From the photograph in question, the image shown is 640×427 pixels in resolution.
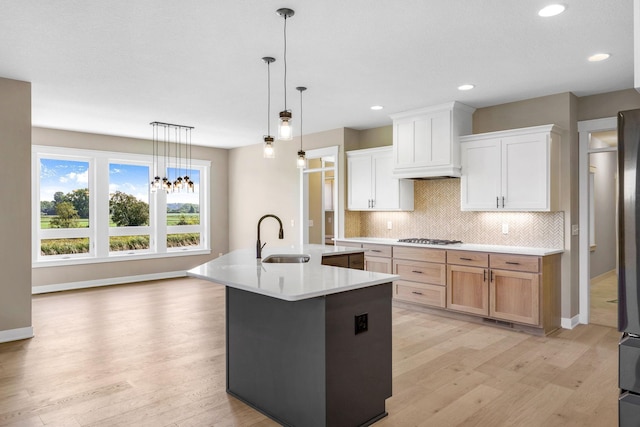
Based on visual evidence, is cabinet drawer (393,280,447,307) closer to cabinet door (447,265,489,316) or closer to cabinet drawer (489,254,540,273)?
cabinet door (447,265,489,316)

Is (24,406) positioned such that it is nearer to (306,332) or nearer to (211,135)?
(306,332)

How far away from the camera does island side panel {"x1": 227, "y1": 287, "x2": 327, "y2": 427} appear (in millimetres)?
2301

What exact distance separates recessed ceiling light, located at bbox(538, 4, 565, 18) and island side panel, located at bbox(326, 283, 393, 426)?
2086 millimetres

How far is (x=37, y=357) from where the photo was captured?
12.0 feet

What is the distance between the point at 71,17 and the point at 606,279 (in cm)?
859

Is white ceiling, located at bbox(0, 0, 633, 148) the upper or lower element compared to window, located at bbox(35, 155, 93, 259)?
upper

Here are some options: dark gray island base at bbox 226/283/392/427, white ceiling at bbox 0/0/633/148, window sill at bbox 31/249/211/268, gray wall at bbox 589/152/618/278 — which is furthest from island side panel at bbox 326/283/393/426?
gray wall at bbox 589/152/618/278

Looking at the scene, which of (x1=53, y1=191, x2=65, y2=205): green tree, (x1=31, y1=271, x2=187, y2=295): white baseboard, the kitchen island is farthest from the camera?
(x1=53, y1=191, x2=65, y2=205): green tree

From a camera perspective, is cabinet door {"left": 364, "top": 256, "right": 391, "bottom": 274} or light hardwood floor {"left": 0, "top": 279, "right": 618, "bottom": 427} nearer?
light hardwood floor {"left": 0, "top": 279, "right": 618, "bottom": 427}

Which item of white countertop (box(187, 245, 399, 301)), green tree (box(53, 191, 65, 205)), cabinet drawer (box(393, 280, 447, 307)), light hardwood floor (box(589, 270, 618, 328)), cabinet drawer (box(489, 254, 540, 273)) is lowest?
light hardwood floor (box(589, 270, 618, 328))

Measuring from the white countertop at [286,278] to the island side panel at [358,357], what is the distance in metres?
0.10

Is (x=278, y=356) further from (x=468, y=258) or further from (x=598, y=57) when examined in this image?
(x=598, y=57)

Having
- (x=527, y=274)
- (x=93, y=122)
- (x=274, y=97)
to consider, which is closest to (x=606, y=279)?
(x=527, y=274)

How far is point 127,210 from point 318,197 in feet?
11.6
